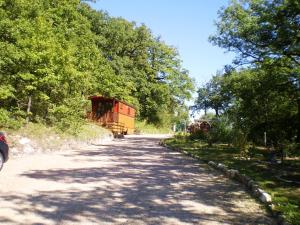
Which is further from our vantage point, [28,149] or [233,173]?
[28,149]

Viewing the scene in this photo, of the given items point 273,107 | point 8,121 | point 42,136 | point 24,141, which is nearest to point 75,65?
point 42,136

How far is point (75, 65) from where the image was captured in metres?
25.9

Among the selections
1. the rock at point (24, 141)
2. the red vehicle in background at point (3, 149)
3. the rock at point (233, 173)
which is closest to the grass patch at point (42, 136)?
the rock at point (24, 141)

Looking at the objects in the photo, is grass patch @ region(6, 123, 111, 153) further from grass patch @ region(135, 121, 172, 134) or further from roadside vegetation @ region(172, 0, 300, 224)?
grass patch @ region(135, 121, 172, 134)

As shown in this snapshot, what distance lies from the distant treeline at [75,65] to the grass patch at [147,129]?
1.27 m

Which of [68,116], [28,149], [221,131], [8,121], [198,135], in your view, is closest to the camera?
[28,149]

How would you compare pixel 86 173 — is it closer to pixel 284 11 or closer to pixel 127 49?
pixel 284 11

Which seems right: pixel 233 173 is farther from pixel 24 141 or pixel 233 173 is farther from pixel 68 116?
pixel 68 116

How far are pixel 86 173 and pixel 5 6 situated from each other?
49.6ft

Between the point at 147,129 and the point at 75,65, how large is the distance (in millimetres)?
27823

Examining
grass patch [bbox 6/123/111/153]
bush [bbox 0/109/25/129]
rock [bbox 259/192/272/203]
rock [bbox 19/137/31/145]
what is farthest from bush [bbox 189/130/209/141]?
rock [bbox 259/192/272/203]

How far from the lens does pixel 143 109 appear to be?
179ft

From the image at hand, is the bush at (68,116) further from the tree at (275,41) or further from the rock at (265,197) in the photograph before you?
the rock at (265,197)

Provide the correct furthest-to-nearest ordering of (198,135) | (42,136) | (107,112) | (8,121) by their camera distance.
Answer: (107,112) → (198,135) → (42,136) → (8,121)
